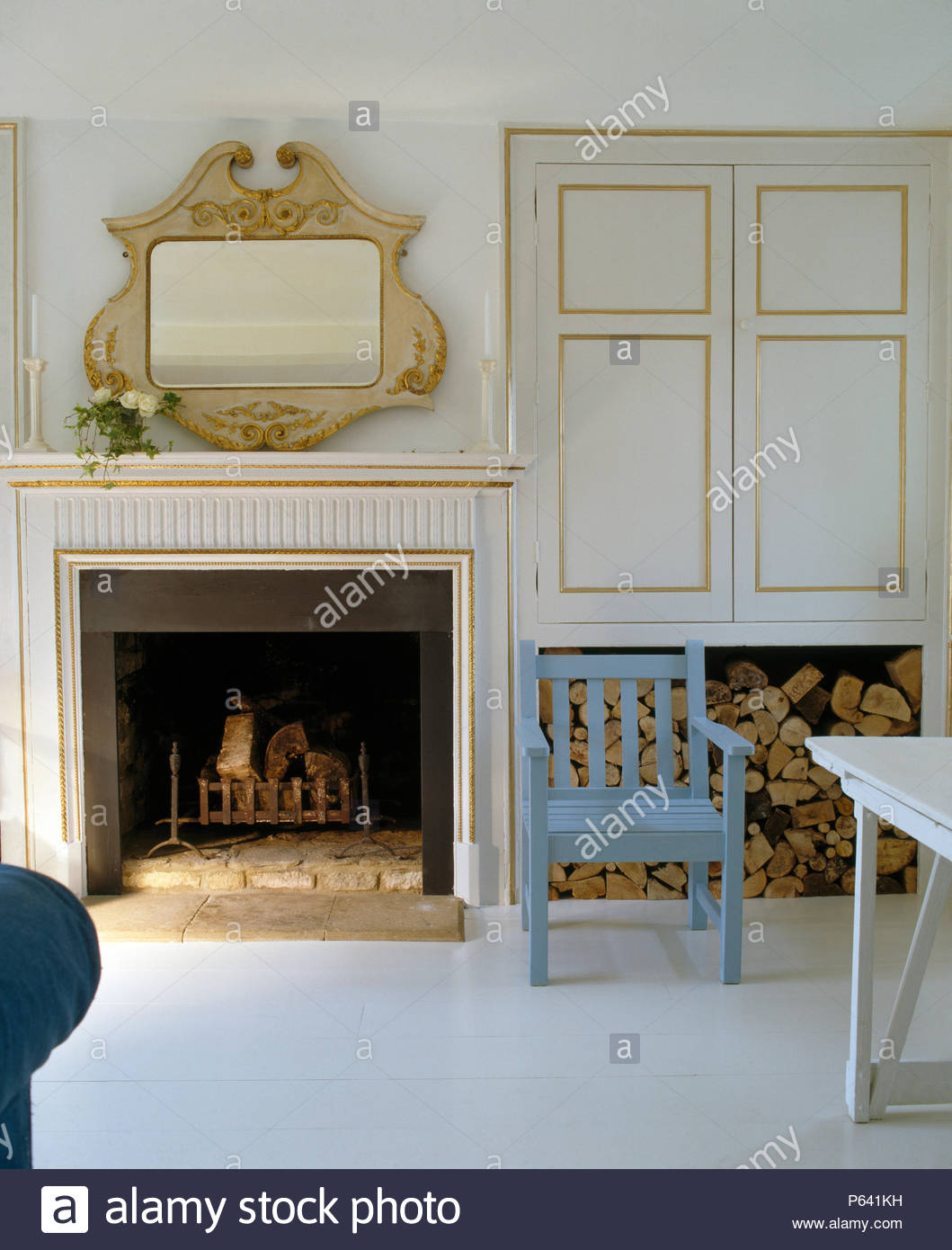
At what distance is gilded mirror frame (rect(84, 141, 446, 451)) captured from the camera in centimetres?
297

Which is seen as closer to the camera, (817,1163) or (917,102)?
(817,1163)

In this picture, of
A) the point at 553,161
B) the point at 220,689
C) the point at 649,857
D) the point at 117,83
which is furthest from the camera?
the point at 220,689

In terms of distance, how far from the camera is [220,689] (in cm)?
347

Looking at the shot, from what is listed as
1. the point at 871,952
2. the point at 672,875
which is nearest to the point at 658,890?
the point at 672,875

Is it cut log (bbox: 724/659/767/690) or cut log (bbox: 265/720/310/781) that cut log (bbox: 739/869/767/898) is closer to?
cut log (bbox: 724/659/767/690)

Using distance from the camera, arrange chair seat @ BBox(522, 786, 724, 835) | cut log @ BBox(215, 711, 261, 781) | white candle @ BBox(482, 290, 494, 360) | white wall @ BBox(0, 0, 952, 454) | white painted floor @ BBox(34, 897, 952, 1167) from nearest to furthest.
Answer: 1. white painted floor @ BBox(34, 897, 952, 1167)
2. white wall @ BBox(0, 0, 952, 454)
3. chair seat @ BBox(522, 786, 724, 835)
4. white candle @ BBox(482, 290, 494, 360)
5. cut log @ BBox(215, 711, 261, 781)

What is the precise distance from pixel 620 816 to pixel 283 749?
1.32m

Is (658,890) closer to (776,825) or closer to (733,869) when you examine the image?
(776,825)

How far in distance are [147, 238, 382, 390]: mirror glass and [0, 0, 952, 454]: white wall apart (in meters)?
0.18

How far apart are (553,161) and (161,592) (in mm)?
1866

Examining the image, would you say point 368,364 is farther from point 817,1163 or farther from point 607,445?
point 817,1163

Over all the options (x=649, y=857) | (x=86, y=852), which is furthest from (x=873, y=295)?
(x=86, y=852)

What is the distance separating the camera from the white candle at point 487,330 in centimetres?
293

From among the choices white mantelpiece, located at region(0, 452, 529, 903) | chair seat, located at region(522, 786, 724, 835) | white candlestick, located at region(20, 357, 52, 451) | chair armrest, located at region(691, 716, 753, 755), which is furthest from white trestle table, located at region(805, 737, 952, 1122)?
white candlestick, located at region(20, 357, 52, 451)
